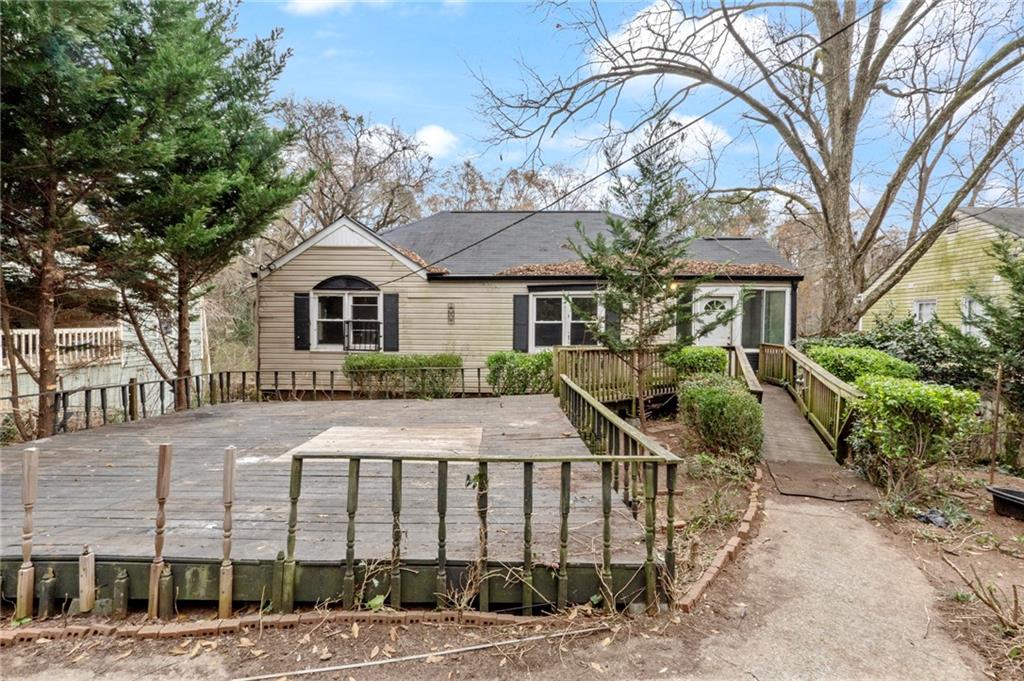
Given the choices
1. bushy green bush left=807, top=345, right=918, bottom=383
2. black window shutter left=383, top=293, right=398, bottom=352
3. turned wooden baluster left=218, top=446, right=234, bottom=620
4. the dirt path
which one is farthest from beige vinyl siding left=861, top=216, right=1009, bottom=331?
turned wooden baluster left=218, top=446, right=234, bottom=620

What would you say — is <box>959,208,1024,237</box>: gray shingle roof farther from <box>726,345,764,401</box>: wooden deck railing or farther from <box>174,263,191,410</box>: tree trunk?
<box>174,263,191,410</box>: tree trunk

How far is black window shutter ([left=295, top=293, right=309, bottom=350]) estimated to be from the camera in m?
11.7

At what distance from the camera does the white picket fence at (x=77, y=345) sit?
9.45 metres

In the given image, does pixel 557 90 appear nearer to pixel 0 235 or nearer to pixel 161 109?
pixel 161 109

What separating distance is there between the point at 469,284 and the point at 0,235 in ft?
26.0

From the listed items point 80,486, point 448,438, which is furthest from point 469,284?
point 80,486

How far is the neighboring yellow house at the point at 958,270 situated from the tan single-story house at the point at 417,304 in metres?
3.68

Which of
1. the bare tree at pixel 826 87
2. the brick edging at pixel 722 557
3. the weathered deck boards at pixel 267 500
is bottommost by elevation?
the brick edging at pixel 722 557

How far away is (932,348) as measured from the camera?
32.5ft

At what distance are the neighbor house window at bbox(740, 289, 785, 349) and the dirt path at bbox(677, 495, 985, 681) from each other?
330 inches

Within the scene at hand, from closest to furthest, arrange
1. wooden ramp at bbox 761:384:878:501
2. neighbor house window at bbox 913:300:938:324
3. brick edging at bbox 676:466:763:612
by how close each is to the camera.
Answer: brick edging at bbox 676:466:763:612, wooden ramp at bbox 761:384:878:501, neighbor house window at bbox 913:300:938:324

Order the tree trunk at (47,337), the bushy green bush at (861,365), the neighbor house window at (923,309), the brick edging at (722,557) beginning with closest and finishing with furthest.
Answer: the brick edging at (722,557) → the tree trunk at (47,337) → the bushy green bush at (861,365) → the neighbor house window at (923,309)

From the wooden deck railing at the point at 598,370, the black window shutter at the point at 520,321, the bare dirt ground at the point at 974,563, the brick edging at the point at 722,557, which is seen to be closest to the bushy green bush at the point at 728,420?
the brick edging at the point at 722,557

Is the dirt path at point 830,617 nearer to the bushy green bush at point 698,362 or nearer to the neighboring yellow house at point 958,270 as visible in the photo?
the bushy green bush at point 698,362
